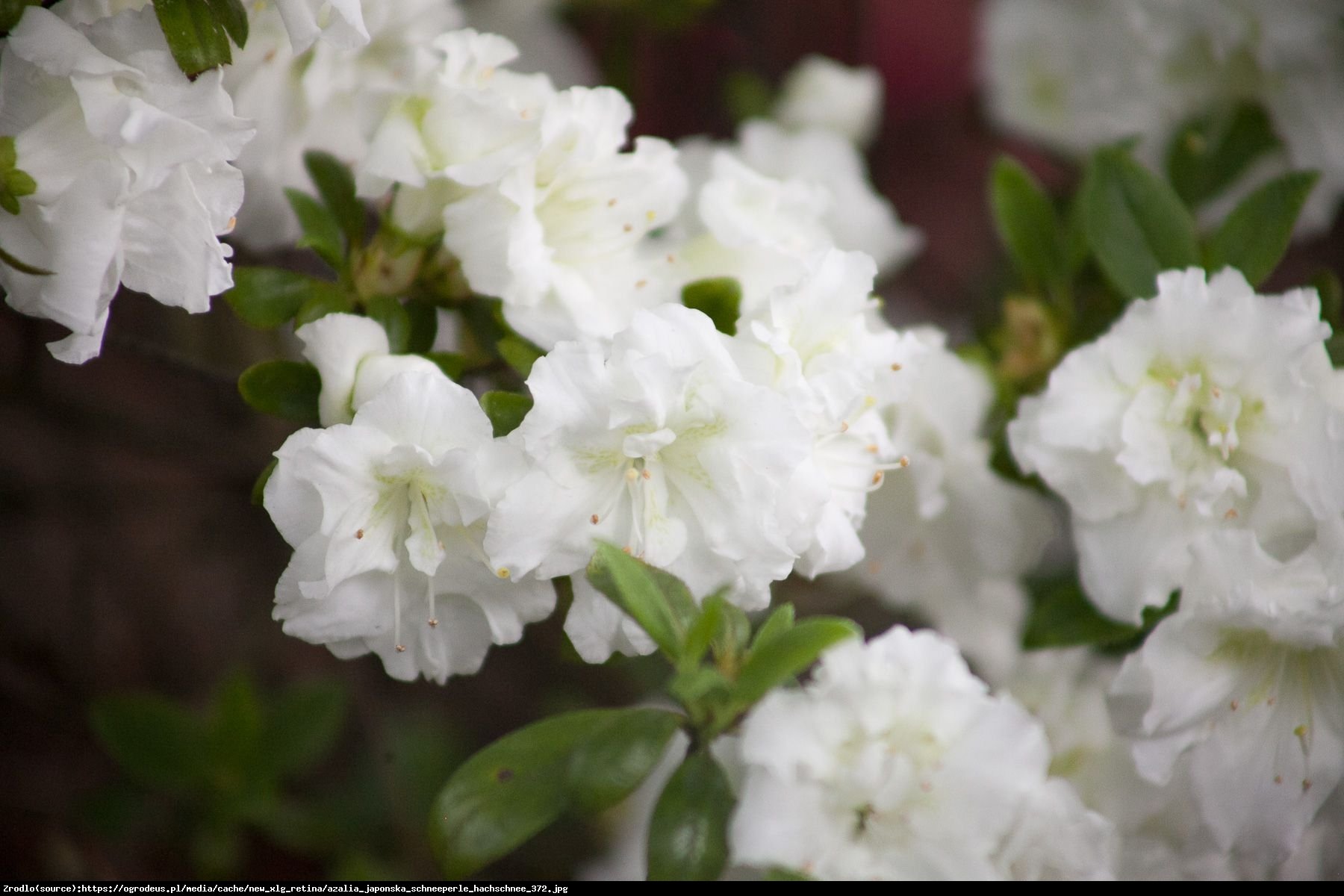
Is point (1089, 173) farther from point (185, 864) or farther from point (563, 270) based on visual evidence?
point (185, 864)

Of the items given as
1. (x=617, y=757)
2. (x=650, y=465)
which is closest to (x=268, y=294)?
(x=650, y=465)

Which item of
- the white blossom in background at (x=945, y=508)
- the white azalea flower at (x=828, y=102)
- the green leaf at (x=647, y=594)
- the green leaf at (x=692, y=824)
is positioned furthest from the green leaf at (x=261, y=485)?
the white azalea flower at (x=828, y=102)

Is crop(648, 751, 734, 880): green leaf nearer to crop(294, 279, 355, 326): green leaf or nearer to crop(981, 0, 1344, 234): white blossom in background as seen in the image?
A: crop(294, 279, 355, 326): green leaf

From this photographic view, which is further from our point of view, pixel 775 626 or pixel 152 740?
pixel 152 740

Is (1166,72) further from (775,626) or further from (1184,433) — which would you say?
(775,626)

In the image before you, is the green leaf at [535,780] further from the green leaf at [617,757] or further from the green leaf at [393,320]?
the green leaf at [393,320]

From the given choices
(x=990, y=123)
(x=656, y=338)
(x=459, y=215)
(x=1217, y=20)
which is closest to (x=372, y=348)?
(x=459, y=215)
